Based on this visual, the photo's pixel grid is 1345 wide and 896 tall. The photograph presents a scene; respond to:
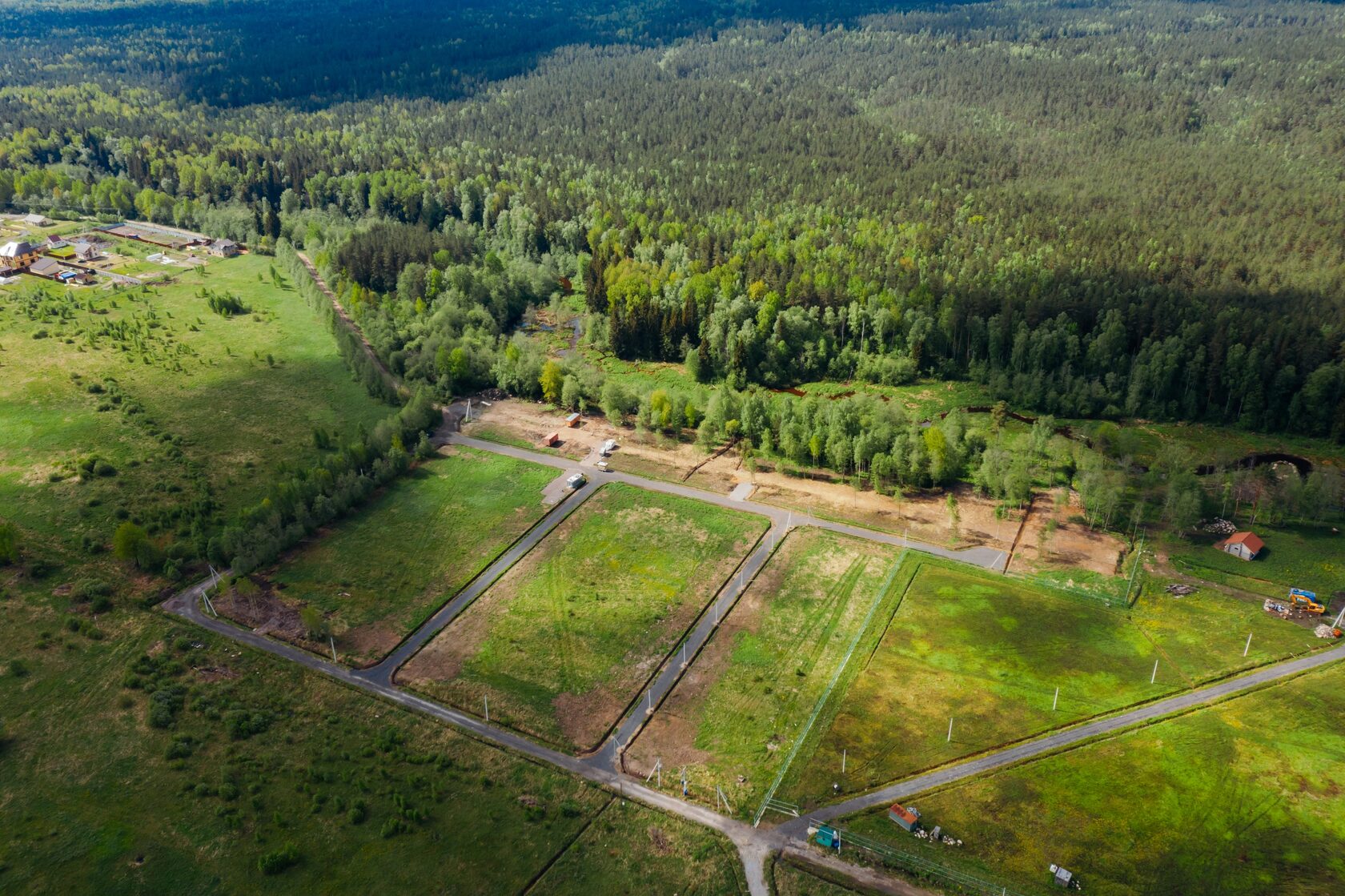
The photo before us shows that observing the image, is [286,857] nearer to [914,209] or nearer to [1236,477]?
[1236,477]

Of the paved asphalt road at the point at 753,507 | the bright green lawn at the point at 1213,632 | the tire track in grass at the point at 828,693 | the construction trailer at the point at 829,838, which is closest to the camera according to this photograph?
the construction trailer at the point at 829,838

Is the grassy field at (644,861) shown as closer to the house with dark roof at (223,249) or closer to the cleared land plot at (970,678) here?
the cleared land plot at (970,678)

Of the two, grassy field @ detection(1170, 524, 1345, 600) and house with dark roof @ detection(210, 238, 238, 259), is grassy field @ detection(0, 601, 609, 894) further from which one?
house with dark roof @ detection(210, 238, 238, 259)

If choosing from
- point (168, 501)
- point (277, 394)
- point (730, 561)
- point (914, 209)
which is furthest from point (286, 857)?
point (914, 209)

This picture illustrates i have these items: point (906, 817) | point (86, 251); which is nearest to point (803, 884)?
point (906, 817)

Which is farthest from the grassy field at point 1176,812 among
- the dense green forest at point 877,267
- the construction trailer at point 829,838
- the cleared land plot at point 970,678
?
the dense green forest at point 877,267

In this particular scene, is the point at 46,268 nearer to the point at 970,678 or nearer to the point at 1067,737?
the point at 970,678
